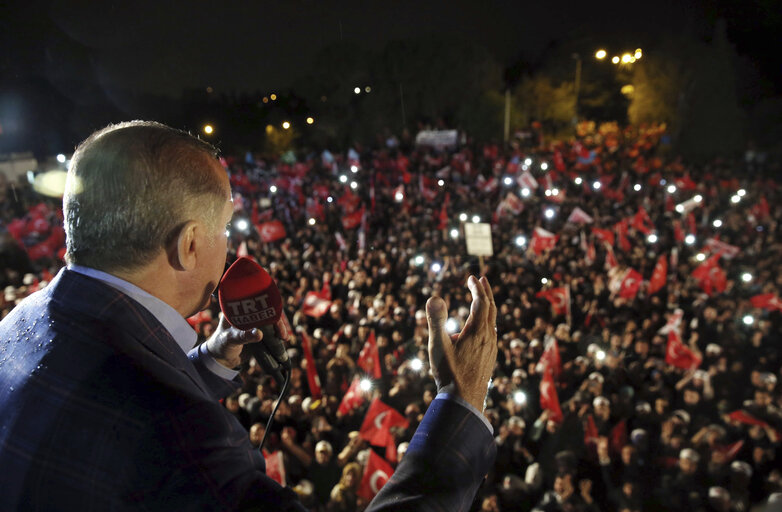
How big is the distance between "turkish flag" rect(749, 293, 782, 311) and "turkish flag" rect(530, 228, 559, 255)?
3926mm

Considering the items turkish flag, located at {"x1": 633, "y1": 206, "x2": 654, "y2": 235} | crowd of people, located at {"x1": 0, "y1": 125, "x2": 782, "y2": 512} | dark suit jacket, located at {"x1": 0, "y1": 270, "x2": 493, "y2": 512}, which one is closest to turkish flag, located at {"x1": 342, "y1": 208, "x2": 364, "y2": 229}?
crowd of people, located at {"x1": 0, "y1": 125, "x2": 782, "y2": 512}

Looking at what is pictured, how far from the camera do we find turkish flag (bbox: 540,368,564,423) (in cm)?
587

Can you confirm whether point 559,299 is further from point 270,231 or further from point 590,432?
point 270,231

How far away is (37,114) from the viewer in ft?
116

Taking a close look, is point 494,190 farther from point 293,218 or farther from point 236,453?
point 236,453

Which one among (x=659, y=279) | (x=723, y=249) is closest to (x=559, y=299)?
(x=659, y=279)

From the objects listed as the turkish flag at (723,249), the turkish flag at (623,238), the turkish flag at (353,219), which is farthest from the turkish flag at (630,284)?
the turkish flag at (353,219)

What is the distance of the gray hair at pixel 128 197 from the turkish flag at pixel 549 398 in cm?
560

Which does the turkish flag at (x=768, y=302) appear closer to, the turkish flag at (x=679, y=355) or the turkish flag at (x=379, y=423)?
the turkish flag at (x=679, y=355)

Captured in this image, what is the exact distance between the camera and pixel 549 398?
594 centimetres

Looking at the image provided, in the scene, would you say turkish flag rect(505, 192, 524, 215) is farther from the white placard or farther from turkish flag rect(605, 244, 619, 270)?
the white placard

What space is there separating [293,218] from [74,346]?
1746 cm

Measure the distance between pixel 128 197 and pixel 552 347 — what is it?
6.40 meters

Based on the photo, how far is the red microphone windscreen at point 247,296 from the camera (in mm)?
1835
